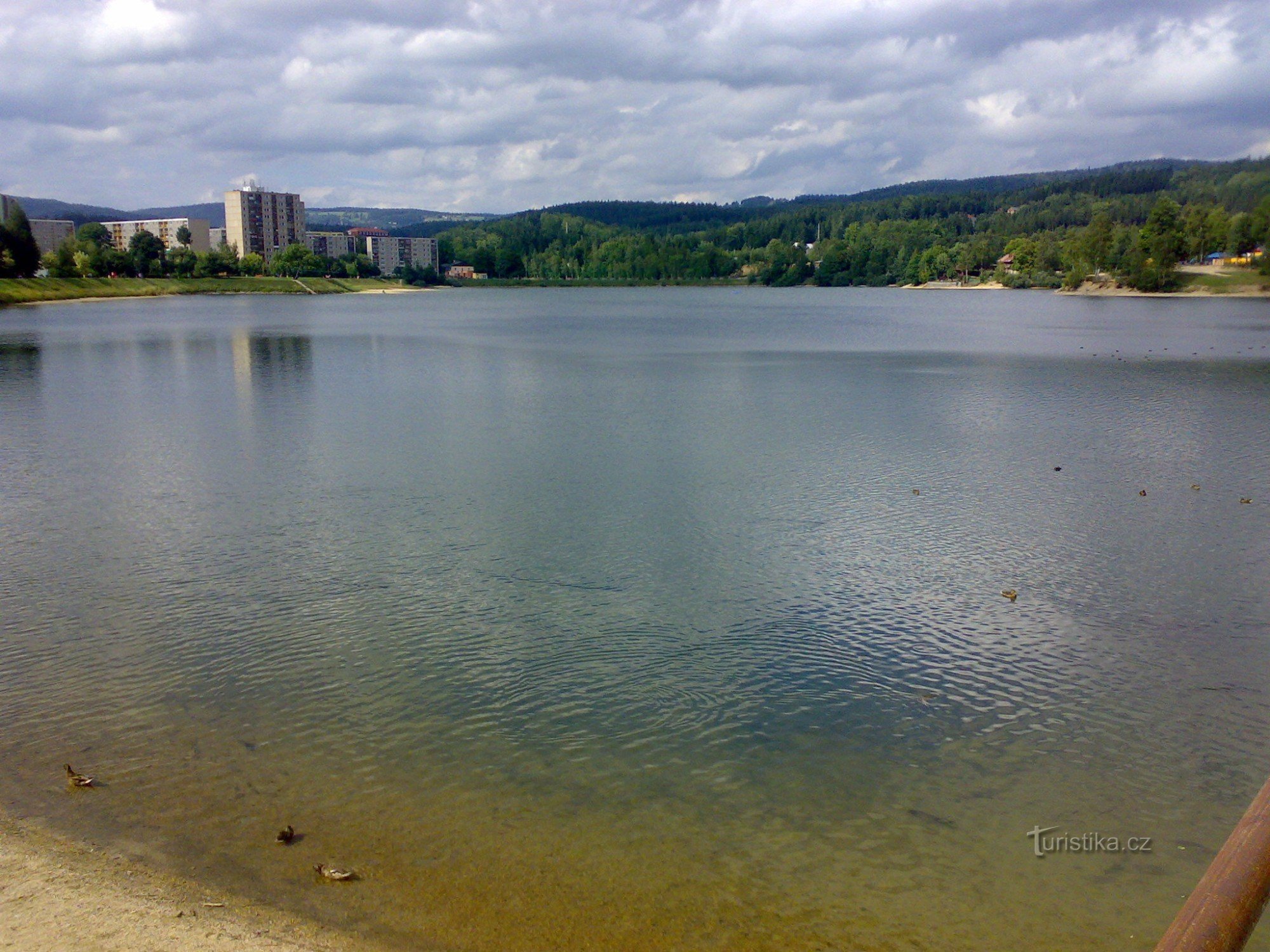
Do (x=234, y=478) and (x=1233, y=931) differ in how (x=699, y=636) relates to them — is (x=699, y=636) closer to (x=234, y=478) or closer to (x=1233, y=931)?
(x=1233, y=931)

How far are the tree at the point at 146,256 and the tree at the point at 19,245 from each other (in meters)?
32.6

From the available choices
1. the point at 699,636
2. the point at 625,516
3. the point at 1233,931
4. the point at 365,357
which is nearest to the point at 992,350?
the point at 365,357

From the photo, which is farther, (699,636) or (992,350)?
(992,350)

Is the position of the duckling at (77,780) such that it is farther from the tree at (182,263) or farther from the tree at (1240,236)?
the tree at (182,263)

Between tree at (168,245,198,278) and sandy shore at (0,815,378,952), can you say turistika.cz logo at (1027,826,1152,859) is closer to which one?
sandy shore at (0,815,378,952)

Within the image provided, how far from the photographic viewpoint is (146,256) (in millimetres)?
149250

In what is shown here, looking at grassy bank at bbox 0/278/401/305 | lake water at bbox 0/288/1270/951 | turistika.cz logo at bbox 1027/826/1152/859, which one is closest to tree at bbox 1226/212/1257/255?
lake water at bbox 0/288/1270/951

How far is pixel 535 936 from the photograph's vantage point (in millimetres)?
6512

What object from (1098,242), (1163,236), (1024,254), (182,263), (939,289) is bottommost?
(939,289)

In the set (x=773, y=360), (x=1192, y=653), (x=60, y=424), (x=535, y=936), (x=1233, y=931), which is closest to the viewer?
(x=1233, y=931)

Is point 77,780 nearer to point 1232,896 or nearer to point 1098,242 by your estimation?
point 1232,896

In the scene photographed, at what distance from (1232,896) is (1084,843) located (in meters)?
6.47

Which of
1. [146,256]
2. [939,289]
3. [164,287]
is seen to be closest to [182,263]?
[146,256]

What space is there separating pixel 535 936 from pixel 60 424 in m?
26.7
